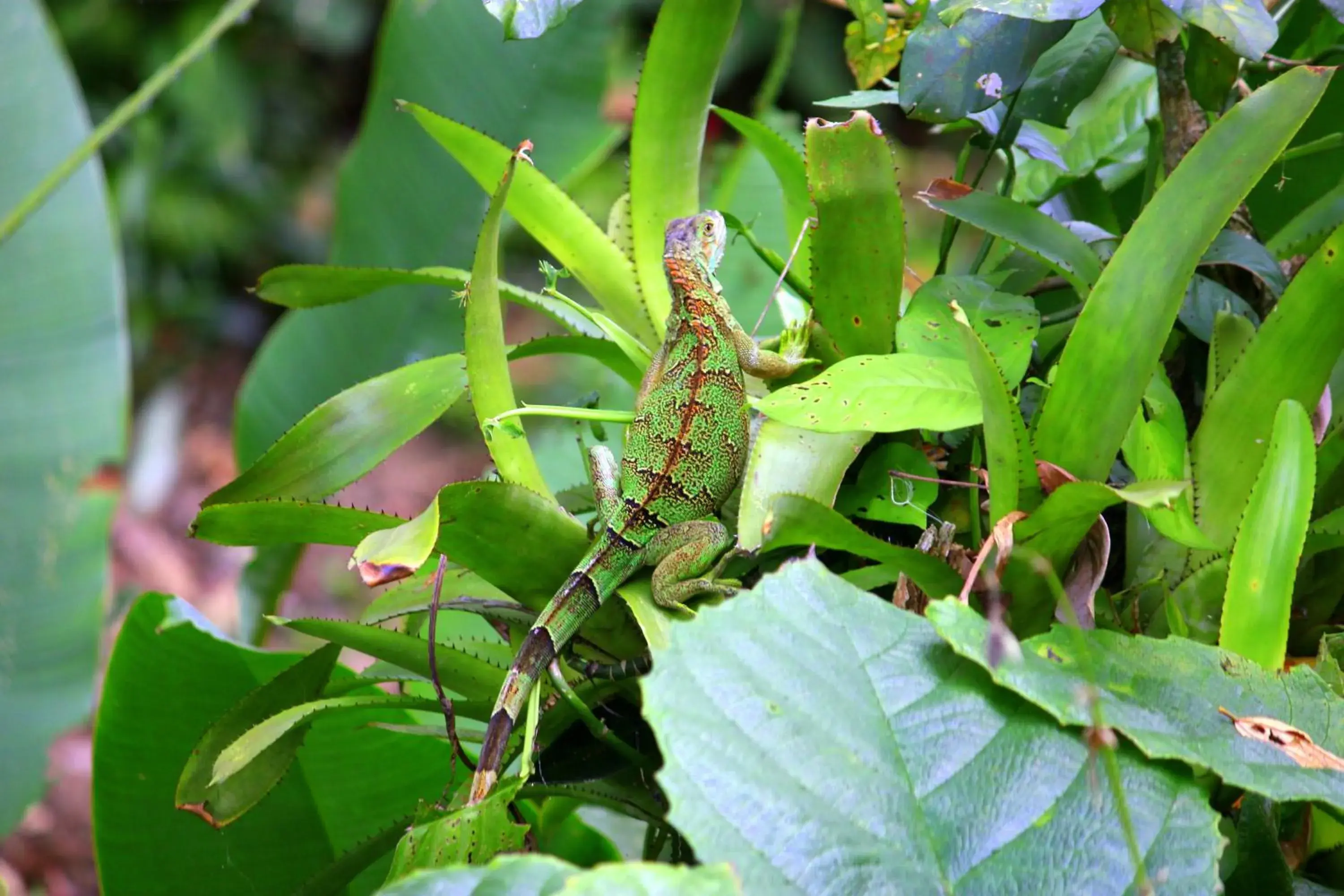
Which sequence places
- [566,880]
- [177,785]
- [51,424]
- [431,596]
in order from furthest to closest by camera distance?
1. [51,424]
2. [177,785]
3. [431,596]
4. [566,880]

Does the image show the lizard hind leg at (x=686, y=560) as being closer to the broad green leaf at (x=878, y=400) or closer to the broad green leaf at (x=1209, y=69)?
the broad green leaf at (x=878, y=400)

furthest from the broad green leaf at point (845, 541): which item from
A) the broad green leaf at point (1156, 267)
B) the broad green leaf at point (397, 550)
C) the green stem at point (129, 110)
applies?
the green stem at point (129, 110)

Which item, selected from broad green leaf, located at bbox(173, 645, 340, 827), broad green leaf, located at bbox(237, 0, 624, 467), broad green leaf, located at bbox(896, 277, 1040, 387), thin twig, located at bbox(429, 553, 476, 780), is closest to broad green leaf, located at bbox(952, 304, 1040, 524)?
broad green leaf, located at bbox(896, 277, 1040, 387)

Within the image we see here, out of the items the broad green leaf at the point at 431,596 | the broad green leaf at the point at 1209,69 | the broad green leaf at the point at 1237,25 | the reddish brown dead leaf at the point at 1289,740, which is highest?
the broad green leaf at the point at 1237,25

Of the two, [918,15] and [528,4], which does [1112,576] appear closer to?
[918,15]

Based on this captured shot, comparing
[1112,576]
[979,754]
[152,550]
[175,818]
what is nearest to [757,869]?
[979,754]

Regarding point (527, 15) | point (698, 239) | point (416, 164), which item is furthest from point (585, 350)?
point (416, 164)

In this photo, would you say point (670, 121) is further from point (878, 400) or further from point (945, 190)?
point (878, 400)
